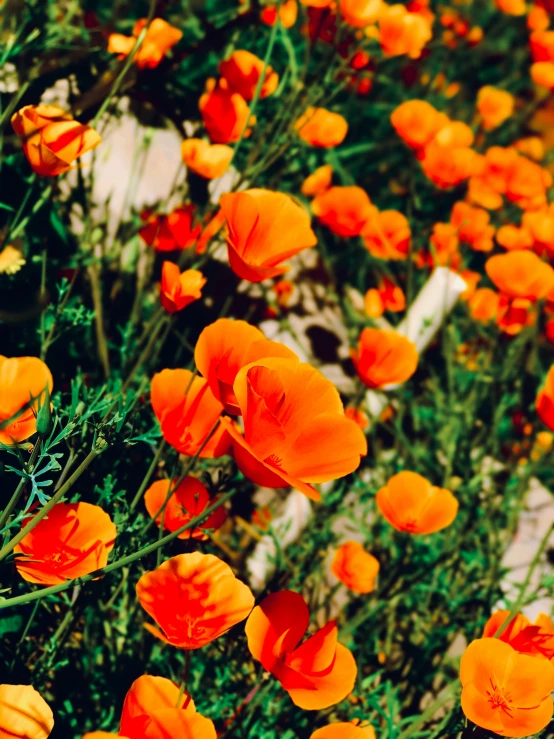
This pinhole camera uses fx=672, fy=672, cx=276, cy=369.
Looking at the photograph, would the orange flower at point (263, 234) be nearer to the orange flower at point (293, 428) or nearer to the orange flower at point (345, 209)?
the orange flower at point (293, 428)

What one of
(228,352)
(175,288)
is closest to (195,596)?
(228,352)

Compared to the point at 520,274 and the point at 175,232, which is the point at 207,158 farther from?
the point at 520,274

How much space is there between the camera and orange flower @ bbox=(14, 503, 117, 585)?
1.98ft

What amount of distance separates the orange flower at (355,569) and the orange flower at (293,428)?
35 cm

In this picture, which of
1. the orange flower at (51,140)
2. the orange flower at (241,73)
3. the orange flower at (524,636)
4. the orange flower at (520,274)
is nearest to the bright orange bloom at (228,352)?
the orange flower at (51,140)

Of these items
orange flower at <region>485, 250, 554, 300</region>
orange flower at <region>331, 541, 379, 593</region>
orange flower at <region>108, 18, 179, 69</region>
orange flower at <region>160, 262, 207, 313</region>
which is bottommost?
orange flower at <region>331, 541, 379, 593</region>

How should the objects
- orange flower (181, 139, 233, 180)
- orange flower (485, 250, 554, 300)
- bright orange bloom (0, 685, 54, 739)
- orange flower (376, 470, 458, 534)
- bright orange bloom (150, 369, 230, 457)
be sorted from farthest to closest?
orange flower (485, 250, 554, 300) → orange flower (181, 139, 233, 180) → orange flower (376, 470, 458, 534) → bright orange bloom (150, 369, 230, 457) → bright orange bloom (0, 685, 54, 739)

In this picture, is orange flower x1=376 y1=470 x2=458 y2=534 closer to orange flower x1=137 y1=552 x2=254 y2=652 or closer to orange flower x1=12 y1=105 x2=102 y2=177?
orange flower x1=137 y1=552 x2=254 y2=652

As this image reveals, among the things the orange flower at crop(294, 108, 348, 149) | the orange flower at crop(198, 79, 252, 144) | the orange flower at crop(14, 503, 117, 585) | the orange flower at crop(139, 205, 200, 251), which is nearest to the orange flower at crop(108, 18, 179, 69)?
the orange flower at crop(198, 79, 252, 144)

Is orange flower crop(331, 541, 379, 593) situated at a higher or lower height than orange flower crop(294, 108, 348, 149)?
lower

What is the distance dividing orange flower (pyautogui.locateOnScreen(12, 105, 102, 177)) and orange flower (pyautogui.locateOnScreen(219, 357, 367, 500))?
0.36 metres

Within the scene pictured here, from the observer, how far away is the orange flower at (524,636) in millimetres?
724

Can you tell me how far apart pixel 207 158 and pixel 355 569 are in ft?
2.06

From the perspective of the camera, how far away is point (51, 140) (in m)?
0.74
